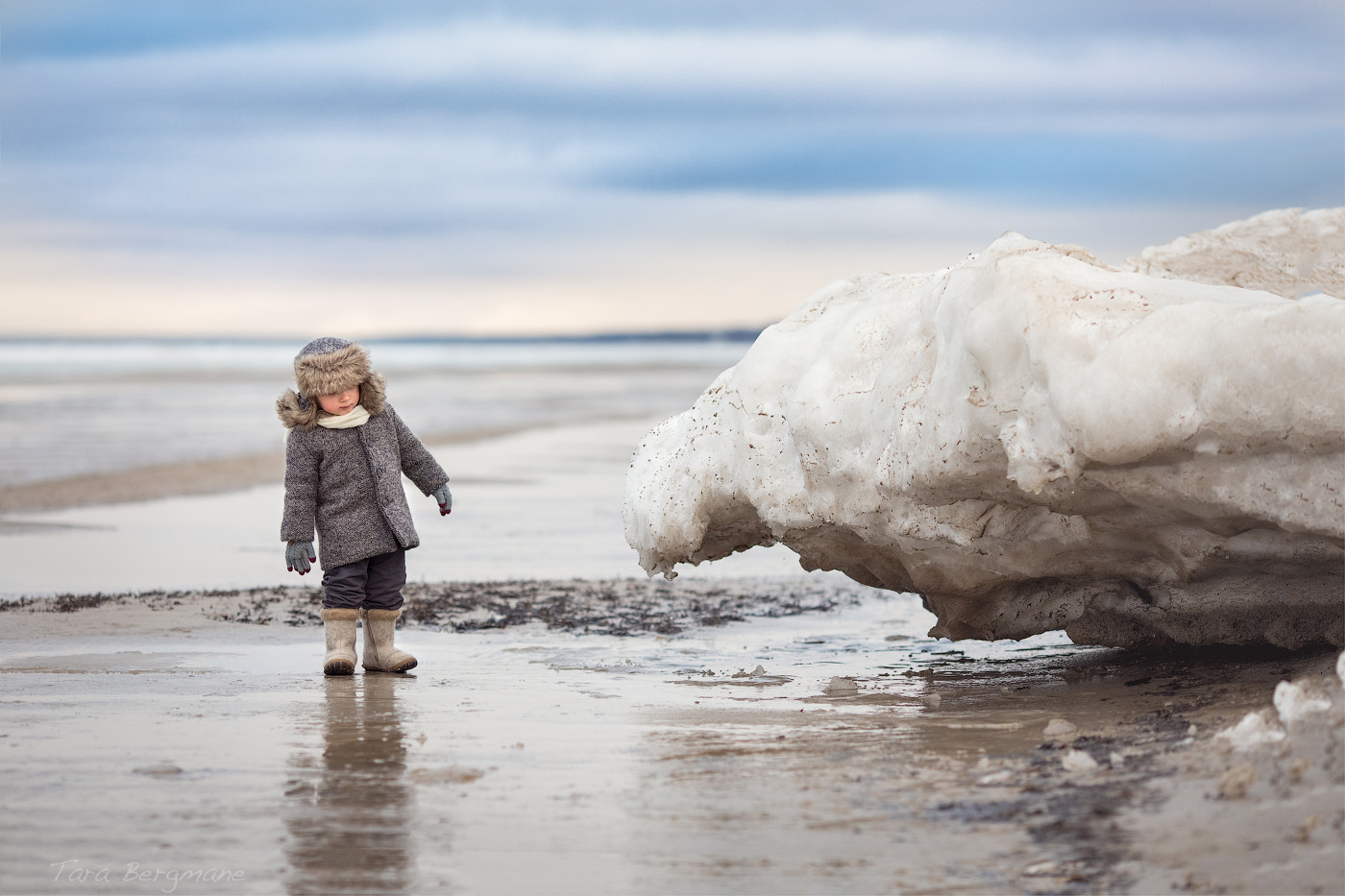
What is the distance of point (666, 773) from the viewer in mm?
3885

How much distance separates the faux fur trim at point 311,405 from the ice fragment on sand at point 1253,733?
391 cm

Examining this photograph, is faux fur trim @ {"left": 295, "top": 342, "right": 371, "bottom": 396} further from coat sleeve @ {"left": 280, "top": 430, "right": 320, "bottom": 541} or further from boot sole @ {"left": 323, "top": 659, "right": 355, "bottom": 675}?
boot sole @ {"left": 323, "top": 659, "right": 355, "bottom": 675}

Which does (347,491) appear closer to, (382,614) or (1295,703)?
(382,614)

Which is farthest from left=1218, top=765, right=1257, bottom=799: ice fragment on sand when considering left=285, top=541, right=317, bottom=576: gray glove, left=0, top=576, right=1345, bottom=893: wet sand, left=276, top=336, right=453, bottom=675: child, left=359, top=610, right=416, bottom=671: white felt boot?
left=285, top=541, right=317, bottom=576: gray glove

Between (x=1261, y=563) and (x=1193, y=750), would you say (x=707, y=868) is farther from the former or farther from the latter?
(x=1261, y=563)

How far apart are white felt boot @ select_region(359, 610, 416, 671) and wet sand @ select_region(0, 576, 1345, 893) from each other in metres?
0.19

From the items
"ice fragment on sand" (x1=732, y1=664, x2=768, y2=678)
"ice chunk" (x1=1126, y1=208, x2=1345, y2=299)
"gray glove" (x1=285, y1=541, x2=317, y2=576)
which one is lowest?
"ice fragment on sand" (x1=732, y1=664, x2=768, y2=678)

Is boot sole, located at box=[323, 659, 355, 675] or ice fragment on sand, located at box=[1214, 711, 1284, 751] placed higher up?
ice fragment on sand, located at box=[1214, 711, 1284, 751]

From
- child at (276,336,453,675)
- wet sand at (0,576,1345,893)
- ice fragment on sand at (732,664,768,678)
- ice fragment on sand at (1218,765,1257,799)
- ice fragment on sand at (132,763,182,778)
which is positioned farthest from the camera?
child at (276,336,453,675)

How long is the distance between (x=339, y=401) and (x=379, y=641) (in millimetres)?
1098

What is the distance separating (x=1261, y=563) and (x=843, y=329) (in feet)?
5.72

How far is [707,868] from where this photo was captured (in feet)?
10.2

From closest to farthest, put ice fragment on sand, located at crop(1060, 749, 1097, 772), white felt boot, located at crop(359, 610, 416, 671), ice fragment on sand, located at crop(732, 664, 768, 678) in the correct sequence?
ice fragment on sand, located at crop(1060, 749, 1097, 772) → ice fragment on sand, located at crop(732, 664, 768, 678) → white felt boot, located at crop(359, 610, 416, 671)

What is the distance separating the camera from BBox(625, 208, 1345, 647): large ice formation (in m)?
3.92
